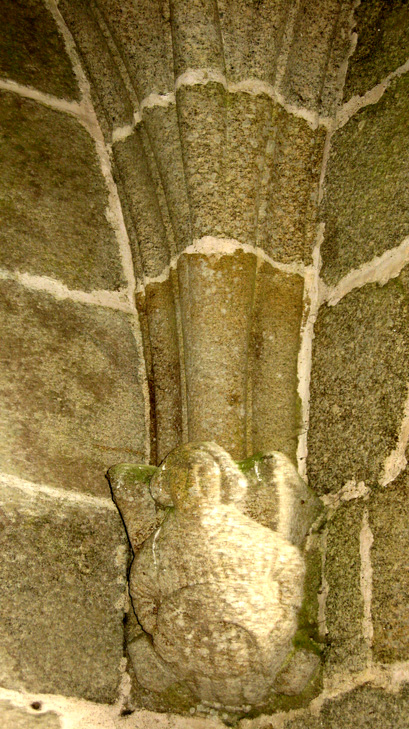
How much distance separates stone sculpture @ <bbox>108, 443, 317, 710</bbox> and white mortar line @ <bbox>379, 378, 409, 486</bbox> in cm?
16

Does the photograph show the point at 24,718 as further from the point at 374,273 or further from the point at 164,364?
the point at 374,273

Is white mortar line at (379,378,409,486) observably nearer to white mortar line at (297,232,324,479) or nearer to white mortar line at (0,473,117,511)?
white mortar line at (297,232,324,479)

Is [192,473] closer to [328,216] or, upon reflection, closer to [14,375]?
[14,375]

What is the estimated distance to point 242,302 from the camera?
1256mm

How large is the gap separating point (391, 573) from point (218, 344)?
0.50m

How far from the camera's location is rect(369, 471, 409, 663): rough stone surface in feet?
3.23

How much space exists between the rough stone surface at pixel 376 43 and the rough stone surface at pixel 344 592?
837 mm

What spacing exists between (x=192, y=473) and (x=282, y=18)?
931 millimetres

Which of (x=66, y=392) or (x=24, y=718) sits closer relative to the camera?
(x=24, y=718)

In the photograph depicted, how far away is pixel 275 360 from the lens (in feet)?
4.25

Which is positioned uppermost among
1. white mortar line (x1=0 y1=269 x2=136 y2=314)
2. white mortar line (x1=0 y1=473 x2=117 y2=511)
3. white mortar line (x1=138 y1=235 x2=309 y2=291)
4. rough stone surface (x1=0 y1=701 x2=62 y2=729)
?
white mortar line (x1=138 y1=235 x2=309 y2=291)

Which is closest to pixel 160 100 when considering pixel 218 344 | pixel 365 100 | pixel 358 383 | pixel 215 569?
pixel 365 100

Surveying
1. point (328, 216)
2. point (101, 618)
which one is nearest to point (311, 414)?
point (328, 216)

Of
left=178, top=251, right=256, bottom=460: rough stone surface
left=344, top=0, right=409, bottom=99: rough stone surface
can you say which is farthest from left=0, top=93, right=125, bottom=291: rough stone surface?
left=344, top=0, right=409, bottom=99: rough stone surface
